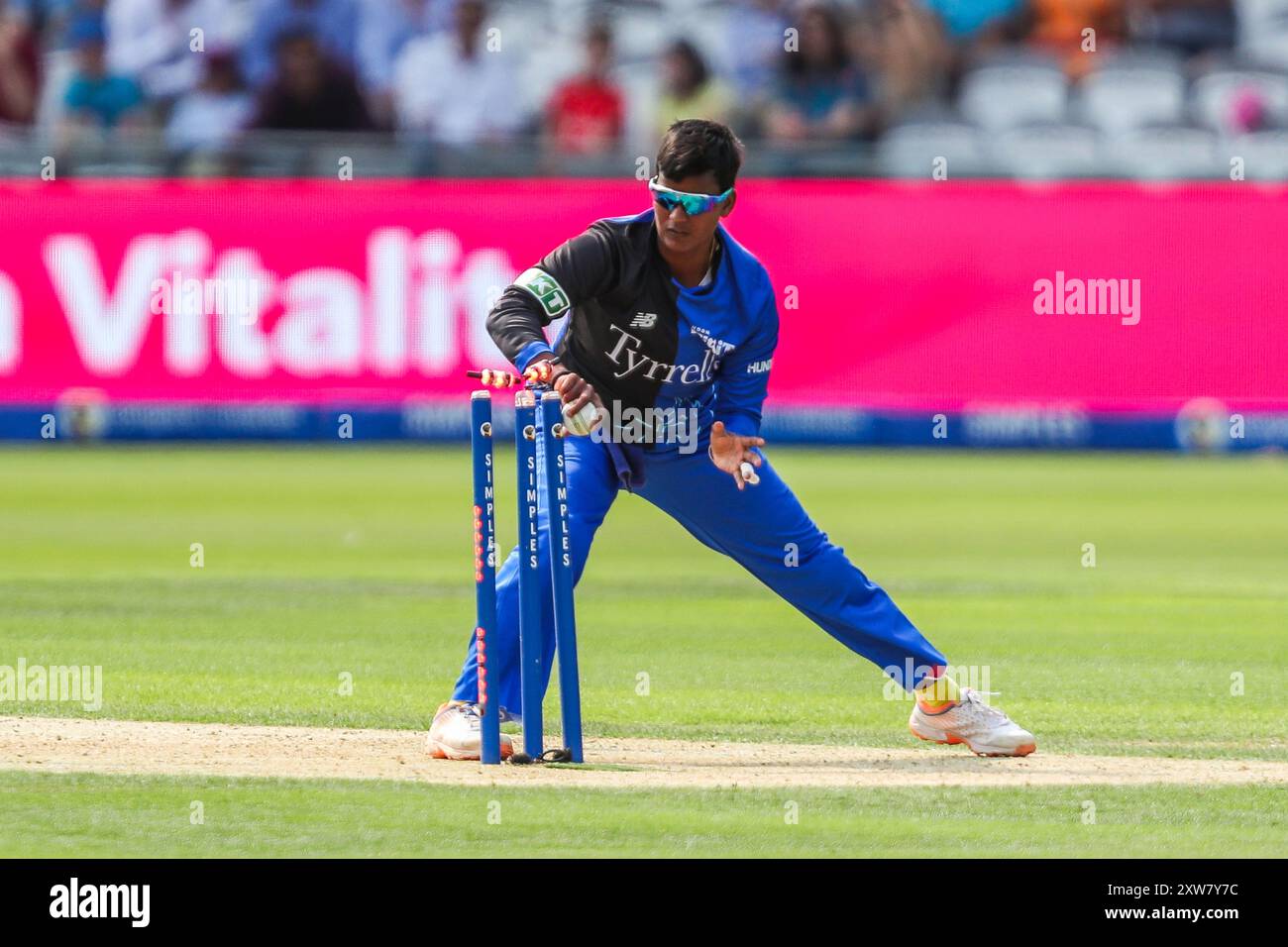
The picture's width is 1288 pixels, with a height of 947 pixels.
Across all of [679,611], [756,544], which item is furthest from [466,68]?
[756,544]

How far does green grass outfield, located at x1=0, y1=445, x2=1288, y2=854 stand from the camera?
7.99m

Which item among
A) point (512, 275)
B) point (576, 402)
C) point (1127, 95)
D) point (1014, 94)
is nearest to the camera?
point (576, 402)

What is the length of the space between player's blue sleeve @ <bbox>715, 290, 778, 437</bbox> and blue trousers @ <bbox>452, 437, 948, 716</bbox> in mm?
151

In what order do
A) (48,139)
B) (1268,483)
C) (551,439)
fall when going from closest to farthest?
(551,439) < (1268,483) < (48,139)

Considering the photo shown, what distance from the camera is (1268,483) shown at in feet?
68.4

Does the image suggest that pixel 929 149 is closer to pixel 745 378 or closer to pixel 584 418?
pixel 745 378

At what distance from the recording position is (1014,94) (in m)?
24.1

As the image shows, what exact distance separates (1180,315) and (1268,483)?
177 cm

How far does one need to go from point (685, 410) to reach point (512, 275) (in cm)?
1346

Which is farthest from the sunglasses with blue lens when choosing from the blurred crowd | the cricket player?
the blurred crowd

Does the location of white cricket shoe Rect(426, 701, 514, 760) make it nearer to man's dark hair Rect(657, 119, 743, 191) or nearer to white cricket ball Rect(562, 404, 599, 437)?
white cricket ball Rect(562, 404, 599, 437)
